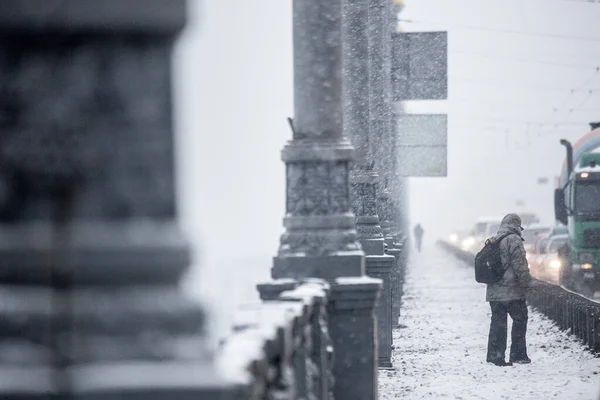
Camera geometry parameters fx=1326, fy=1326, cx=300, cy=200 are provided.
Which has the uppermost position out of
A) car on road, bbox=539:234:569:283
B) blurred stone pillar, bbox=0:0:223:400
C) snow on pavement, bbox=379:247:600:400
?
blurred stone pillar, bbox=0:0:223:400

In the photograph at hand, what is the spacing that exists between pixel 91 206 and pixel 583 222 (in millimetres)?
24865

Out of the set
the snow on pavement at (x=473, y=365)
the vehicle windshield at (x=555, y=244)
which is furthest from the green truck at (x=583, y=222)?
the vehicle windshield at (x=555, y=244)

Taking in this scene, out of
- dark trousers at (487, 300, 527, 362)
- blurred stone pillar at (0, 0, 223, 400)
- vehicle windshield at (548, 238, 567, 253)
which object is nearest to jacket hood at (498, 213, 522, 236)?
dark trousers at (487, 300, 527, 362)

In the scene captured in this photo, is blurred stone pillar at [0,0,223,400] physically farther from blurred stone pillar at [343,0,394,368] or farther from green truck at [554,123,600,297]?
green truck at [554,123,600,297]

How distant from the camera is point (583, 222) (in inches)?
1070

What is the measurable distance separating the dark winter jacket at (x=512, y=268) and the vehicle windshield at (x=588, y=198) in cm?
1373

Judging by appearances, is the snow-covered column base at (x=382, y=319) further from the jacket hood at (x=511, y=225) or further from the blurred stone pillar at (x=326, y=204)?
the blurred stone pillar at (x=326, y=204)

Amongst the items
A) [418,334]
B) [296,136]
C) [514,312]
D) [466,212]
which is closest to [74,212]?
[296,136]

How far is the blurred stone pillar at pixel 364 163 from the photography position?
13727mm

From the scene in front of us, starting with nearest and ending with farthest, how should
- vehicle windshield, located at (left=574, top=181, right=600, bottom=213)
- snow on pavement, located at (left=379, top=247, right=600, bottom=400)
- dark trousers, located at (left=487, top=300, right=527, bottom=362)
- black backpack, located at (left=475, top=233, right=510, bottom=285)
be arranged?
snow on pavement, located at (left=379, top=247, right=600, bottom=400)
black backpack, located at (left=475, top=233, right=510, bottom=285)
dark trousers, located at (left=487, top=300, right=527, bottom=362)
vehicle windshield, located at (left=574, top=181, right=600, bottom=213)

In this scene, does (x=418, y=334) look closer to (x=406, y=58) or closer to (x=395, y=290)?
(x=395, y=290)

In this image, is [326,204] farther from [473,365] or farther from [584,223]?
[584,223]

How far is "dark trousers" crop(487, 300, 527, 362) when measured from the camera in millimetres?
13891

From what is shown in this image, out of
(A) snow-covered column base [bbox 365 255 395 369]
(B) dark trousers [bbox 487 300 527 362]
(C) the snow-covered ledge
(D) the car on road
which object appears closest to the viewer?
(C) the snow-covered ledge
